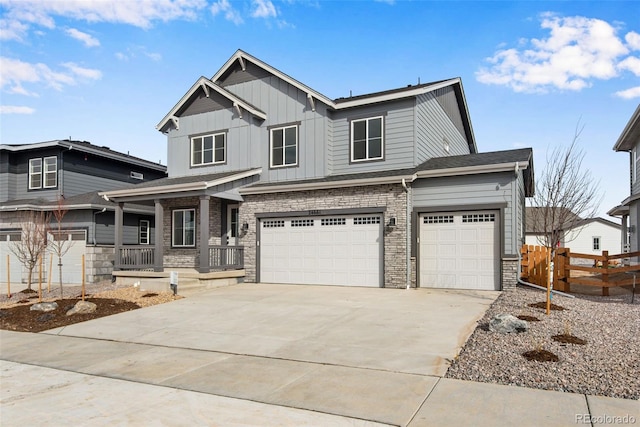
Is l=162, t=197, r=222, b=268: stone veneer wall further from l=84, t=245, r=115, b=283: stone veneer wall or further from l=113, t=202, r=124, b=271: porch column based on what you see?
l=84, t=245, r=115, b=283: stone veneer wall

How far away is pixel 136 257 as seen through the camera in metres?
17.3

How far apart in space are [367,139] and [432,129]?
2815 millimetres

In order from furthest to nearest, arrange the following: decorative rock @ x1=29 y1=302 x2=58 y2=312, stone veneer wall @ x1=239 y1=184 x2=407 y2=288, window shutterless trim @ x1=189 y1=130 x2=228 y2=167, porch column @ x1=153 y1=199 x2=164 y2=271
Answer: window shutterless trim @ x1=189 y1=130 x2=228 y2=167, porch column @ x1=153 y1=199 x2=164 y2=271, stone veneer wall @ x1=239 y1=184 x2=407 y2=288, decorative rock @ x1=29 y1=302 x2=58 y2=312

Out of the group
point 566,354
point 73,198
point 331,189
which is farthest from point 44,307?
point 566,354

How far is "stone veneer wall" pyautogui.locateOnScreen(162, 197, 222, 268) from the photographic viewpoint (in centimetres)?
1794

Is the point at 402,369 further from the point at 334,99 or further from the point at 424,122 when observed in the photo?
the point at 334,99

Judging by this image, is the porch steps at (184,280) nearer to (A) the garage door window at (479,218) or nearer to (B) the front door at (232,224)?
(B) the front door at (232,224)

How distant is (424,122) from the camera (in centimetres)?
1625

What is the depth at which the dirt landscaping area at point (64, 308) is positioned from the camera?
34.3ft

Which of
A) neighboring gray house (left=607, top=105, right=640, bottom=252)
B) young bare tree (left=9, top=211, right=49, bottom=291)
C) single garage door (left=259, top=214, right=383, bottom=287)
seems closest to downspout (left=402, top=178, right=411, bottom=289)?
single garage door (left=259, top=214, right=383, bottom=287)

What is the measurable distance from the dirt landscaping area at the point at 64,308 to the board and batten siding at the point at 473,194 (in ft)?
27.5

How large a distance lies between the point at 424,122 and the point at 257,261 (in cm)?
802

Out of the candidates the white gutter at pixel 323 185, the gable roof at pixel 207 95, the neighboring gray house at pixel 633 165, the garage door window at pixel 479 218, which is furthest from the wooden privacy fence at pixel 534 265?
the gable roof at pixel 207 95

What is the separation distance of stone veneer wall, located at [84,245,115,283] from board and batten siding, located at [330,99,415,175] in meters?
11.0
